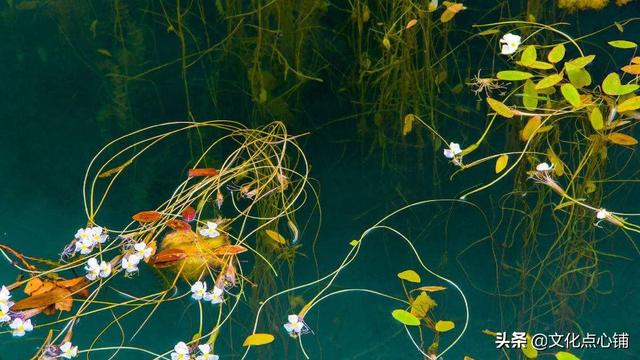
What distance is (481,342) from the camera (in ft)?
4.95

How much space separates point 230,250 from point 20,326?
0.44 metres

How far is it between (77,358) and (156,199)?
1.28 ft

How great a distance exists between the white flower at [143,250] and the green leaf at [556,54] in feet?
2.89

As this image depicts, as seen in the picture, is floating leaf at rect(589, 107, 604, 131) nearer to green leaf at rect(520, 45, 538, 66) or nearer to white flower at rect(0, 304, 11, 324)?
green leaf at rect(520, 45, 538, 66)

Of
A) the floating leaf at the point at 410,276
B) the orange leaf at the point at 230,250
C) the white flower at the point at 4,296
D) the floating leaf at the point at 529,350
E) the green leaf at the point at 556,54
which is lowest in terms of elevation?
the floating leaf at the point at 529,350

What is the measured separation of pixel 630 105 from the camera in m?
1.32

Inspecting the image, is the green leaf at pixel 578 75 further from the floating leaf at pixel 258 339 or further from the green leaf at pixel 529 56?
the floating leaf at pixel 258 339

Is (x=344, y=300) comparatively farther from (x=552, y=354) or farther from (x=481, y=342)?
(x=552, y=354)

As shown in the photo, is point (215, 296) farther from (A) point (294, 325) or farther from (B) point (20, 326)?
(B) point (20, 326)

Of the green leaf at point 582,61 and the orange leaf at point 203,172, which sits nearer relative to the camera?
the green leaf at point 582,61

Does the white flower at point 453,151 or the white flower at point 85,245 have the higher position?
the white flower at point 453,151

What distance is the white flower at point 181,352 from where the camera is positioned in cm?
137

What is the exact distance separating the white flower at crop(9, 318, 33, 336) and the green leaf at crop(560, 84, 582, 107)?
1140 millimetres

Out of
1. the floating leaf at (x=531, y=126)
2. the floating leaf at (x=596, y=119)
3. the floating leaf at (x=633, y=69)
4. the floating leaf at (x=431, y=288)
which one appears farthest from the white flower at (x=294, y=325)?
the floating leaf at (x=633, y=69)
